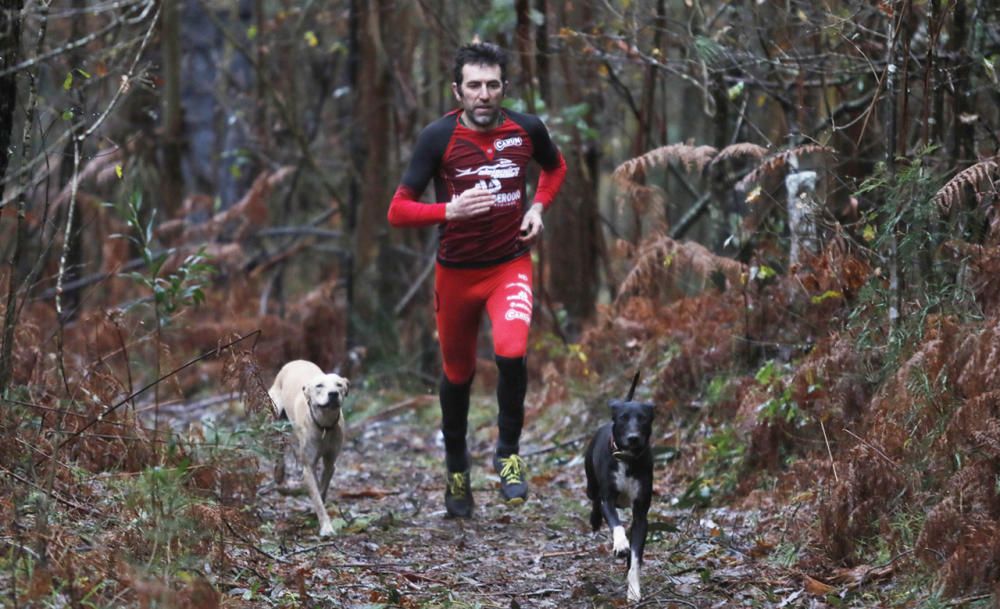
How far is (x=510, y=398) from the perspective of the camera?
7.11 meters

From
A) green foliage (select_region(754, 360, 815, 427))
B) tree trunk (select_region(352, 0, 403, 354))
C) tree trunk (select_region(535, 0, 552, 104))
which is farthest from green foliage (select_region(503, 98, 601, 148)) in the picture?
green foliage (select_region(754, 360, 815, 427))

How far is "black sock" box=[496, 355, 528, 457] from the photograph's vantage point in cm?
695

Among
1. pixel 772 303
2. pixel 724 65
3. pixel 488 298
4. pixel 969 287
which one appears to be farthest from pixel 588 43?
pixel 969 287

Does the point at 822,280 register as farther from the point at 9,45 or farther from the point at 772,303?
the point at 9,45

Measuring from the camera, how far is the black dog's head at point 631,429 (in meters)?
5.94

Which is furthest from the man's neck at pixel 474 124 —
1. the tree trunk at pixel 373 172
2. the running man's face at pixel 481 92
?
the tree trunk at pixel 373 172

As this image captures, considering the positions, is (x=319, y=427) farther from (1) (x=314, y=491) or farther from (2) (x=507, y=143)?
(2) (x=507, y=143)

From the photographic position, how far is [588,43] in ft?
34.4

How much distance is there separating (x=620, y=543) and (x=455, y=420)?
1.92 meters

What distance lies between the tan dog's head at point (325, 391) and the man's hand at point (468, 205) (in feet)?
4.71

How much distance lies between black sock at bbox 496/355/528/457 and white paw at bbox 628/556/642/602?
5.31 ft

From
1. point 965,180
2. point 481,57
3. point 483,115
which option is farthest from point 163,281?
point 965,180

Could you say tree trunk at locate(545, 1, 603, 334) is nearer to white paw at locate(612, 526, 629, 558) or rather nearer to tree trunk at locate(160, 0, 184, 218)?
tree trunk at locate(160, 0, 184, 218)

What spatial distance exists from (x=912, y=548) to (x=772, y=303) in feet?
10.8
